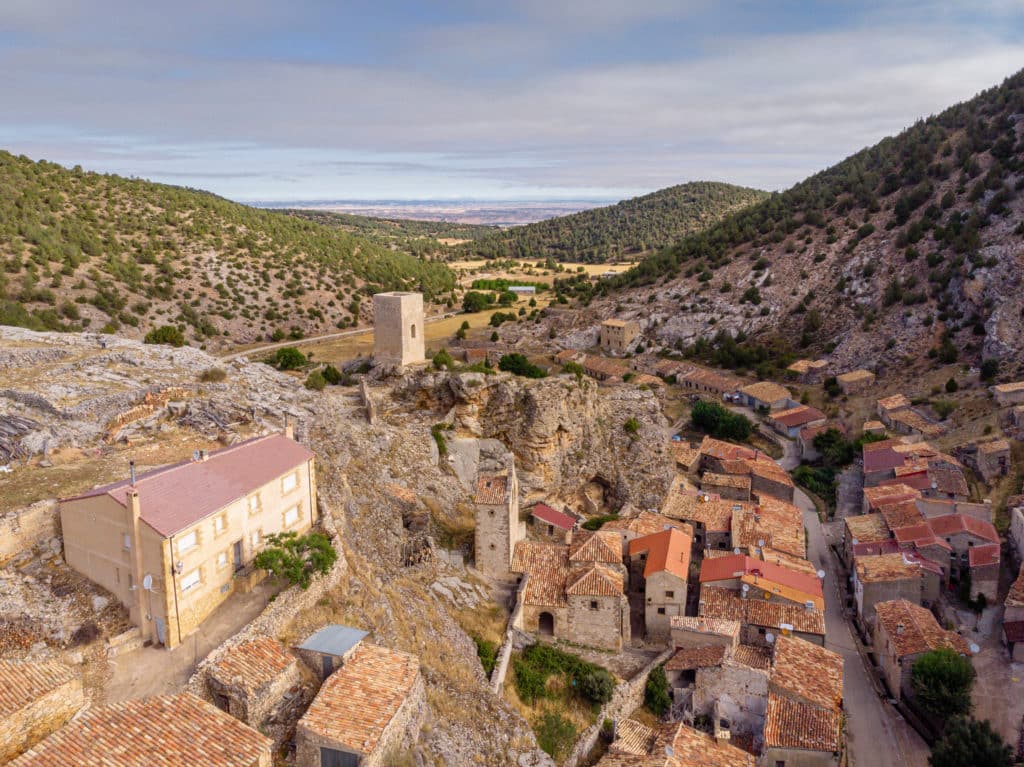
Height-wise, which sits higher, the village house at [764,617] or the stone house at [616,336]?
the stone house at [616,336]

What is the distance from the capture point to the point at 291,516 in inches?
656

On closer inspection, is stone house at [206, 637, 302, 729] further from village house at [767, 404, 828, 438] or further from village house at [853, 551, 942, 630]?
village house at [767, 404, 828, 438]

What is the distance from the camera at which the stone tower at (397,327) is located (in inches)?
1219

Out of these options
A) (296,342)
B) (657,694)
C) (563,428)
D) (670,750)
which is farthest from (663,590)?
(296,342)

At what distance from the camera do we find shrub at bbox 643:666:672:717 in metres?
21.8

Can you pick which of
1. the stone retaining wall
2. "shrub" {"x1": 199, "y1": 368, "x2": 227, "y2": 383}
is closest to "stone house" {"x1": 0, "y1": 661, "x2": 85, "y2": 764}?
the stone retaining wall

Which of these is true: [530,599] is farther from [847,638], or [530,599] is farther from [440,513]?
[847,638]

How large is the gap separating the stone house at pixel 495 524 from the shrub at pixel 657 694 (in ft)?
19.0

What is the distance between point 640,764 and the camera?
1741 cm

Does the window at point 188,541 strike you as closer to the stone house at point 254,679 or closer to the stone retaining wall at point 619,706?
the stone house at point 254,679

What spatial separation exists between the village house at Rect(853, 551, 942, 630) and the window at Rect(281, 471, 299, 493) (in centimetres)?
2346

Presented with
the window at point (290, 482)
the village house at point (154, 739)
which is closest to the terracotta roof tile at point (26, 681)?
the village house at point (154, 739)

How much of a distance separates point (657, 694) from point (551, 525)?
854 centimetres

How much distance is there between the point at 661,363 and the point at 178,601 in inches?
2236
